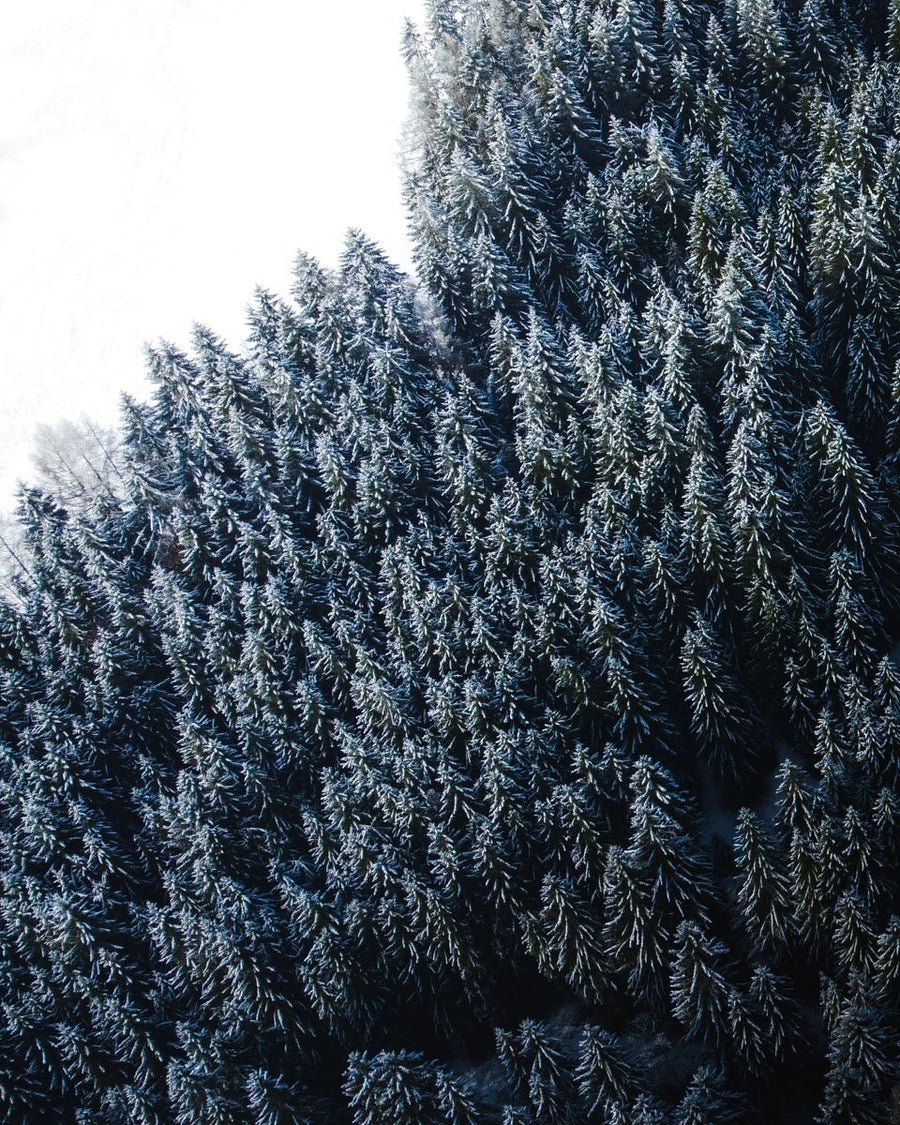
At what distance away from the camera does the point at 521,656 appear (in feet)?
140

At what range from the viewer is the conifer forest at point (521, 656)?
34156mm

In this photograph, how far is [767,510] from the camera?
39688 mm

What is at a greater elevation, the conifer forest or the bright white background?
the bright white background

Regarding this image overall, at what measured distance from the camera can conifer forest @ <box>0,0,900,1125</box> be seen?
3416 cm

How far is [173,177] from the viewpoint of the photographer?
92625 mm

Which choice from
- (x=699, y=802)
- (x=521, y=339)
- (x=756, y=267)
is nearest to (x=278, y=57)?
(x=521, y=339)

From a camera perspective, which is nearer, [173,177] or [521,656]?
[521,656]

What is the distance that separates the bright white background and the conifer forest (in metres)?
20.3

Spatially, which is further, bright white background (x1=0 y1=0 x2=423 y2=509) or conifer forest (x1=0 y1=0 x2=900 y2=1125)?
bright white background (x1=0 y1=0 x2=423 y2=509)

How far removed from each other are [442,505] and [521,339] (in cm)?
1105

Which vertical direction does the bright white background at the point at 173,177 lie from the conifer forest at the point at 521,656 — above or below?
above

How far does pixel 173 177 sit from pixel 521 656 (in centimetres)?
7322

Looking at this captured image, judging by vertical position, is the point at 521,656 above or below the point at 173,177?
below

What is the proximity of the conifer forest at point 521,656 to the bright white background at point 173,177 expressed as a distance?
66.7 ft
